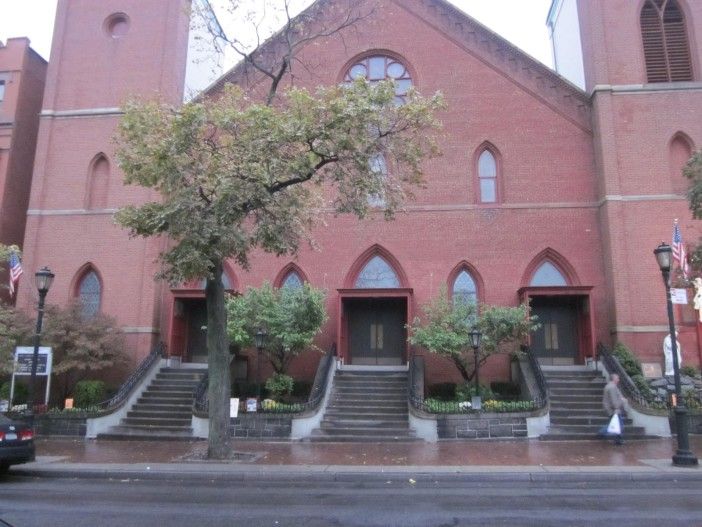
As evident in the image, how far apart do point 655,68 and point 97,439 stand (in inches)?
858

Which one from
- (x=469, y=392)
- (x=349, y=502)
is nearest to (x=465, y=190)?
(x=469, y=392)

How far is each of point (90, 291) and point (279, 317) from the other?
8.22 metres

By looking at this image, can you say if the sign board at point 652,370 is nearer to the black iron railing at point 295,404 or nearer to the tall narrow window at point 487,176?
the tall narrow window at point 487,176

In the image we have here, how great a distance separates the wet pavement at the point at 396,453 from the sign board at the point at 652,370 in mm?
3322

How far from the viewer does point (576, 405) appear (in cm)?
1694

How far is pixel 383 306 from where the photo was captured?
21.5m

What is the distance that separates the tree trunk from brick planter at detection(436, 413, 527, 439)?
5.88 meters

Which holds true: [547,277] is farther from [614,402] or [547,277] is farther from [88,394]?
[88,394]

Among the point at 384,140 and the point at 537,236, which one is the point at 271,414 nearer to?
the point at 384,140

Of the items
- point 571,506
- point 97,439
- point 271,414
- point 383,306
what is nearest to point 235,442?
point 271,414

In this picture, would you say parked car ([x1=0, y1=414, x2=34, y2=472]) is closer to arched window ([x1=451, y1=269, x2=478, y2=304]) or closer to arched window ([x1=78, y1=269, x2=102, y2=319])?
arched window ([x1=78, y1=269, x2=102, y2=319])

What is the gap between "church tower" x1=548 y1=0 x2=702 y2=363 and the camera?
1914 cm

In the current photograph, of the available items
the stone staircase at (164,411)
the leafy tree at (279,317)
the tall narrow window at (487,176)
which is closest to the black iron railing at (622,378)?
the tall narrow window at (487,176)

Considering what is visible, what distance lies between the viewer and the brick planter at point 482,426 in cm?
1548
